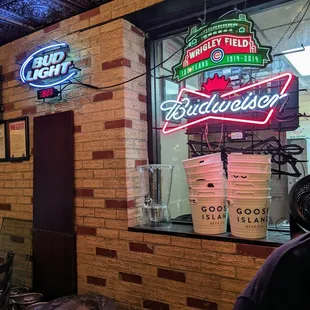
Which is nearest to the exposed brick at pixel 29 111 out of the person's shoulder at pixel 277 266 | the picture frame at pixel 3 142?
the picture frame at pixel 3 142

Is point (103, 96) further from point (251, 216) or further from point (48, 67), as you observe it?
point (251, 216)

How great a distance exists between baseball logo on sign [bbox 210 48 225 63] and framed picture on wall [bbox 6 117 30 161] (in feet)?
6.60

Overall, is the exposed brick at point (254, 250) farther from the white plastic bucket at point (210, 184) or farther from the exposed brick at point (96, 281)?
the exposed brick at point (96, 281)

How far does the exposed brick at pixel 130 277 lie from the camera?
2.57 metres

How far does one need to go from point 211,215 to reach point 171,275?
1.87ft

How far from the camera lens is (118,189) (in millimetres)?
2666

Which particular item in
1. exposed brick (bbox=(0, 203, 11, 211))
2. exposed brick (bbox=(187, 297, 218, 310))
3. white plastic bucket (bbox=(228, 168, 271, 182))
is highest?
white plastic bucket (bbox=(228, 168, 271, 182))

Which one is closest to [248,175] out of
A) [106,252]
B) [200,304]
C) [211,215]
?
[211,215]

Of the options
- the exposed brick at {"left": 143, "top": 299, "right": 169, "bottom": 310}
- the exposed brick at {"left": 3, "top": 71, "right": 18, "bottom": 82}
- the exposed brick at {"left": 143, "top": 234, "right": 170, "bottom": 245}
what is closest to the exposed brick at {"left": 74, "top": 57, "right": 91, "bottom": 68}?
the exposed brick at {"left": 3, "top": 71, "right": 18, "bottom": 82}

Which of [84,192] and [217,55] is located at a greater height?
[217,55]

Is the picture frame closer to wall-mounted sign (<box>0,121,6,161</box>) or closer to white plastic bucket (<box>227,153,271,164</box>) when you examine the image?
wall-mounted sign (<box>0,121,6,161</box>)

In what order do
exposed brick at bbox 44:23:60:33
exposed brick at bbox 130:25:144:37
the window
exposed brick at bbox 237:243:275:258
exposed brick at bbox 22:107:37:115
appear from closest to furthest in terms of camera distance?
Answer: exposed brick at bbox 237:243:275:258
the window
exposed brick at bbox 130:25:144:37
exposed brick at bbox 44:23:60:33
exposed brick at bbox 22:107:37:115

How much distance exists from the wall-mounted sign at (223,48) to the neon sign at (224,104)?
138mm

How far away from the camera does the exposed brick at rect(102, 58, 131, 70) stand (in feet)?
8.79
